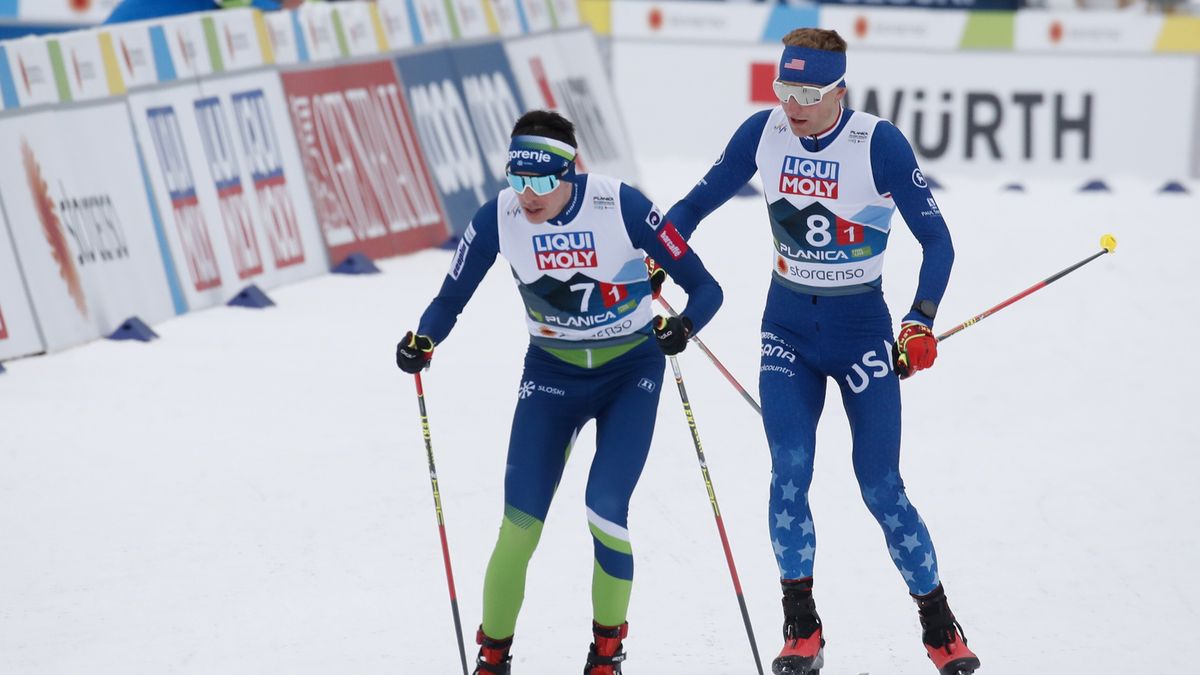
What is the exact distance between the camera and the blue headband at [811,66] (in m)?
6.39

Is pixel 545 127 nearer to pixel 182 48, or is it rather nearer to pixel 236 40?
pixel 182 48

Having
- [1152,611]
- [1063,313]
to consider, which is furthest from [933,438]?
[1063,313]

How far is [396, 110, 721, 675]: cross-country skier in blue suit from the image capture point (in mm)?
6094

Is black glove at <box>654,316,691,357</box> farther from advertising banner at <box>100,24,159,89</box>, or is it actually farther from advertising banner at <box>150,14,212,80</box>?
advertising banner at <box>150,14,212,80</box>

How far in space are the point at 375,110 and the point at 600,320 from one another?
29.6 feet

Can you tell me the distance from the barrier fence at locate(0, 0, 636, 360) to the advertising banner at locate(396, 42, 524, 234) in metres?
0.02

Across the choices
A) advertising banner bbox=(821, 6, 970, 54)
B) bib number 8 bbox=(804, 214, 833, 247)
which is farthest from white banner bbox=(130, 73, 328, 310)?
advertising banner bbox=(821, 6, 970, 54)

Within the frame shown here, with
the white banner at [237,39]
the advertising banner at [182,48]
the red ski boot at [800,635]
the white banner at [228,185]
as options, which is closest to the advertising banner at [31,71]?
the white banner at [228,185]

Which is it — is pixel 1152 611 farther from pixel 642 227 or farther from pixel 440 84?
pixel 440 84

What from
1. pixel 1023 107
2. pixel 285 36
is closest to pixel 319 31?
pixel 285 36

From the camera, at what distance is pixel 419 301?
42.8 ft

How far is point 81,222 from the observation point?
11312mm

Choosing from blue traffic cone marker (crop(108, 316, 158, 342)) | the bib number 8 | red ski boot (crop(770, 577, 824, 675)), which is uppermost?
the bib number 8

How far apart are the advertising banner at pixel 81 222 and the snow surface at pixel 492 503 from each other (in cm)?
28
